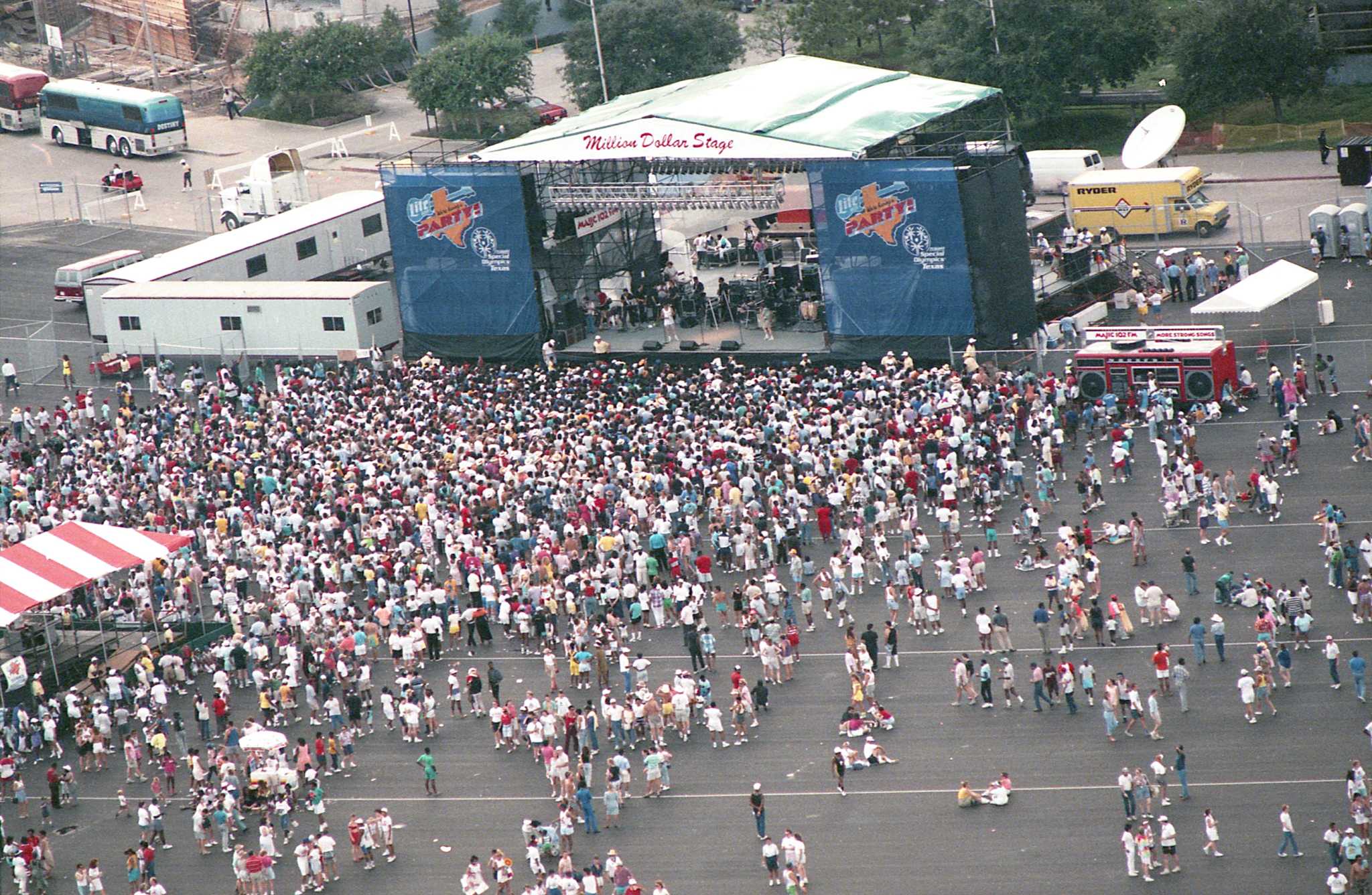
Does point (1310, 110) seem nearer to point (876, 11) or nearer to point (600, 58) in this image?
point (876, 11)

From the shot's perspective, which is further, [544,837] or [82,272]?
[82,272]

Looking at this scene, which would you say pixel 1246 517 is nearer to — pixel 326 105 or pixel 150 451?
pixel 150 451

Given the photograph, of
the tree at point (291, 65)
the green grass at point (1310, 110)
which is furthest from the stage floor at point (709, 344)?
the tree at point (291, 65)

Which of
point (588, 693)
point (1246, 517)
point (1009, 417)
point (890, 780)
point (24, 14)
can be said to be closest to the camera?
point (890, 780)

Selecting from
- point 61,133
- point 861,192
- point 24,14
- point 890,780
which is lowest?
point 890,780

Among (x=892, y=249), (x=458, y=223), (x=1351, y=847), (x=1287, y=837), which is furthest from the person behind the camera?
(x=458, y=223)

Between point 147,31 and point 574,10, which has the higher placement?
point 147,31

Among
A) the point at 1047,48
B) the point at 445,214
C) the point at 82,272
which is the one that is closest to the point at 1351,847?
the point at 445,214

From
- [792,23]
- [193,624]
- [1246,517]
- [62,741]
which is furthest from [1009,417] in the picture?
[792,23]
